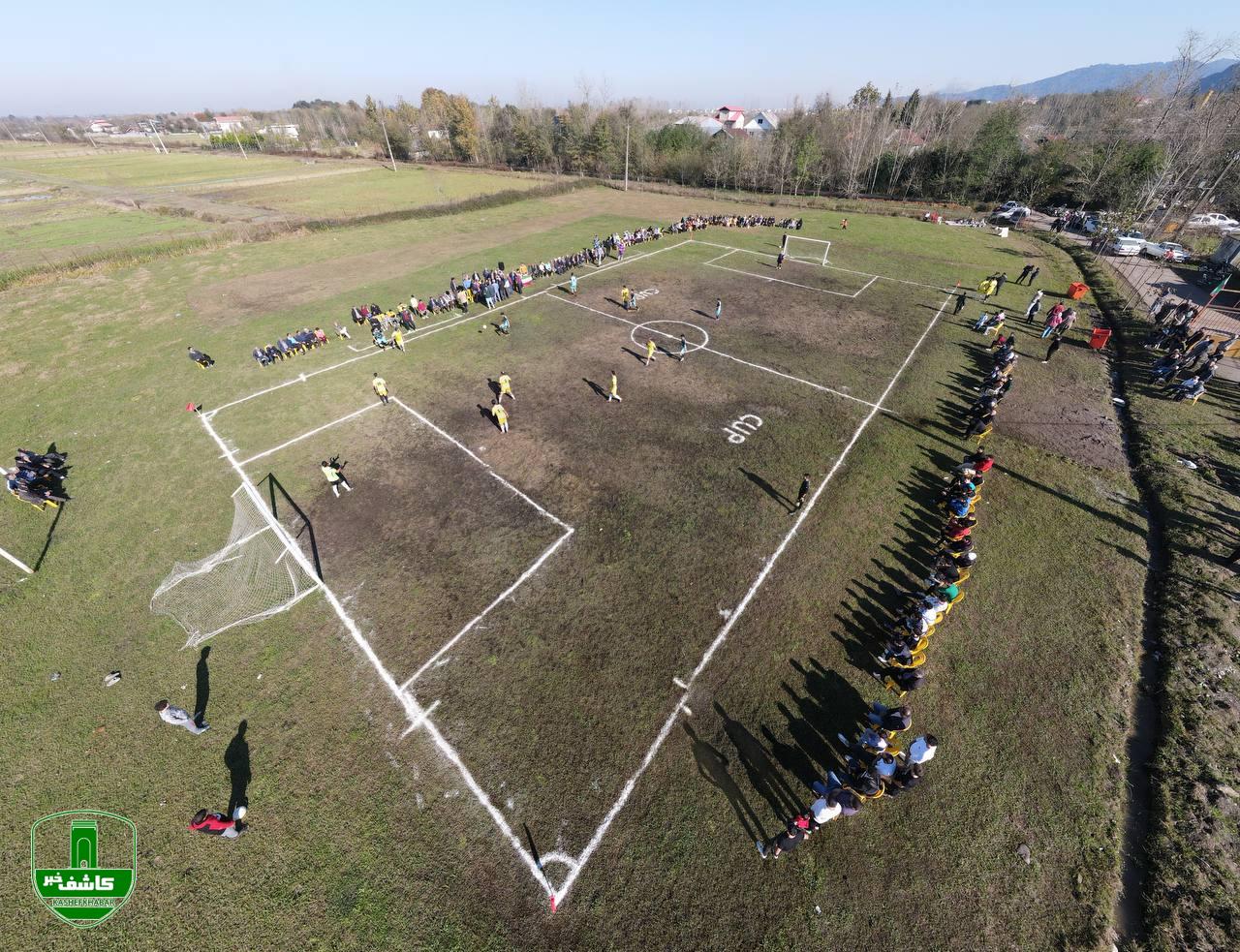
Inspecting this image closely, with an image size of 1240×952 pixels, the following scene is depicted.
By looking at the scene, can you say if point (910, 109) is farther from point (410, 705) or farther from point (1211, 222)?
point (410, 705)

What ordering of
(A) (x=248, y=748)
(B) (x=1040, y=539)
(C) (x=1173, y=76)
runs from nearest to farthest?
(A) (x=248, y=748), (B) (x=1040, y=539), (C) (x=1173, y=76)

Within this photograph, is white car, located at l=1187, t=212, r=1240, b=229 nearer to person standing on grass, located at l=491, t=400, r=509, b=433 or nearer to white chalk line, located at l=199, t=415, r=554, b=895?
person standing on grass, located at l=491, t=400, r=509, b=433

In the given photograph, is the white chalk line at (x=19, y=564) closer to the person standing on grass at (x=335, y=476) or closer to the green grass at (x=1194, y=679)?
the person standing on grass at (x=335, y=476)

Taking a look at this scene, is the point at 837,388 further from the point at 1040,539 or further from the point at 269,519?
the point at 269,519

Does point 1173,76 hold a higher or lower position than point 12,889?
higher

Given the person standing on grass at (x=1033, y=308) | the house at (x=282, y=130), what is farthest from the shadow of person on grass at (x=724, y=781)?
the house at (x=282, y=130)

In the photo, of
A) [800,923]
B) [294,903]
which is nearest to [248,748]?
[294,903]
